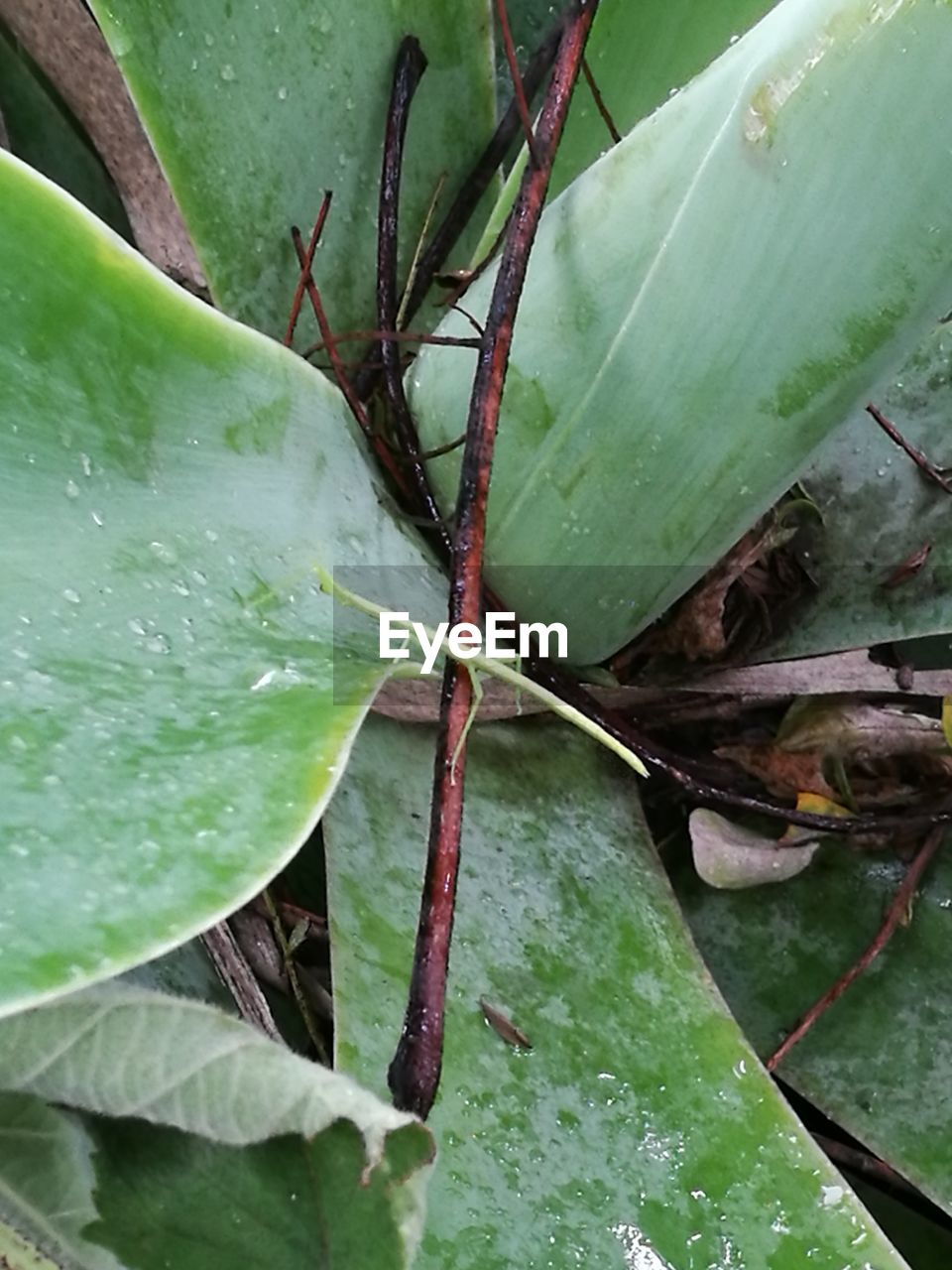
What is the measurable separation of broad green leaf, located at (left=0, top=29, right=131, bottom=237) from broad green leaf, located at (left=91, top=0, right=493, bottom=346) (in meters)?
0.17

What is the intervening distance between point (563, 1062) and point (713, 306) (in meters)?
0.33

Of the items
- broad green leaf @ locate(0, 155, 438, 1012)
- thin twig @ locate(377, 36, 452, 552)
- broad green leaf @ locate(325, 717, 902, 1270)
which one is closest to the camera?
broad green leaf @ locate(0, 155, 438, 1012)

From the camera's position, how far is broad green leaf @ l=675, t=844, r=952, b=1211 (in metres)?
0.59

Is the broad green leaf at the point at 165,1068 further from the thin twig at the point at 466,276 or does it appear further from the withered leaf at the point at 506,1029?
the thin twig at the point at 466,276

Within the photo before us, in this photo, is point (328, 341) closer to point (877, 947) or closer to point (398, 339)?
point (398, 339)

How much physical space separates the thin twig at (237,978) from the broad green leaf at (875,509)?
1.13 ft

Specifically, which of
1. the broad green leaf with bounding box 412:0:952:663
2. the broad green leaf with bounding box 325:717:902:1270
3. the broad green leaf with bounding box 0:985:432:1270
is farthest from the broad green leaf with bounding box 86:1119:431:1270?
the broad green leaf with bounding box 412:0:952:663

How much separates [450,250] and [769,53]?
287mm

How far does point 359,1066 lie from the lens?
1.52ft

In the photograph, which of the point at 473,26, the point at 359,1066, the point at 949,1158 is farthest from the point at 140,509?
the point at 949,1158

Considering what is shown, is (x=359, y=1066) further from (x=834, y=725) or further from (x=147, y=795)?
(x=834, y=725)

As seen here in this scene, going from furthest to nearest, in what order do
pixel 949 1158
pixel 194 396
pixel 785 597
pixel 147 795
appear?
pixel 785 597 → pixel 949 1158 → pixel 194 396 → pixel 147 795

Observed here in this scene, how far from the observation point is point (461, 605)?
0.41 meters

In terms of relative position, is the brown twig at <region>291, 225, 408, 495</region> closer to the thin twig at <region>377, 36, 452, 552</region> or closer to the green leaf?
the thin twig at <region>377, 36, 452, 552</region>
